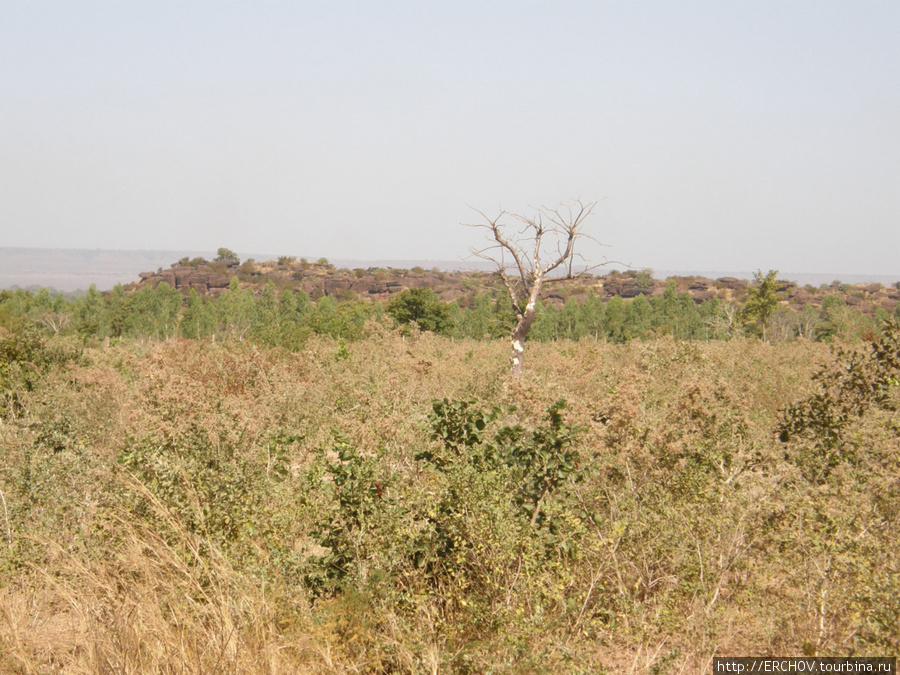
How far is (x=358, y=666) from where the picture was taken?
3.17 meters

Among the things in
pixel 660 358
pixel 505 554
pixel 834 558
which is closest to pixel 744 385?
pixel 660 358

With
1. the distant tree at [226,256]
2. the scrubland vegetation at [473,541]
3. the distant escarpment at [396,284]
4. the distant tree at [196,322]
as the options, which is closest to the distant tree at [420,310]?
the distant tree at [196,322]

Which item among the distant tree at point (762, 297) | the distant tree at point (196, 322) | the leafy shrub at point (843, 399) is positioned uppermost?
the distant tree at point (762, 297)

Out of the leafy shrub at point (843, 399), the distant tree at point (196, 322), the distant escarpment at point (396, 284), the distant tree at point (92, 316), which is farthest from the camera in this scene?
the distant escarpment at point (396, 284)

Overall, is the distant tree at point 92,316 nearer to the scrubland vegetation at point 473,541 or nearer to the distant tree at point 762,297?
the distant tree at point 762,297

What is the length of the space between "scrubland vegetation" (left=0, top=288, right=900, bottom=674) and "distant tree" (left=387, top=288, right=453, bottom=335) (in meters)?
27.3

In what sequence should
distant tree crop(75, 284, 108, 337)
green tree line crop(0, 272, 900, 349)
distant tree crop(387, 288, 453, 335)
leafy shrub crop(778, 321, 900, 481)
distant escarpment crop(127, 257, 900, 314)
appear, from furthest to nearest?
distant escarpment crop(127, 257, 900, 314) < distant tree crop(75, 284, 108, 337) < green tree line crop(0, 272, 900, 349) < distant tree crop(387, 288, 453, 335) < leafy shrub crop(778, 321, 900, 481)

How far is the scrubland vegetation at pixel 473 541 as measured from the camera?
→ 3.25m

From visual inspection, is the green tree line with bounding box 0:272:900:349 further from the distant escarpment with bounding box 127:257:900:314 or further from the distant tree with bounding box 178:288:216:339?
the distant escarpment with bounding box 127:257:900:314

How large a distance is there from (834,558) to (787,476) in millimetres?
846

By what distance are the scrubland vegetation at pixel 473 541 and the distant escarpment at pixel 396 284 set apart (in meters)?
75.8

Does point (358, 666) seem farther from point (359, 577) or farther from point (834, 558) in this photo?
point (834, 558)

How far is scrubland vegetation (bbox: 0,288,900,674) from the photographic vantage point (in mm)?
3246

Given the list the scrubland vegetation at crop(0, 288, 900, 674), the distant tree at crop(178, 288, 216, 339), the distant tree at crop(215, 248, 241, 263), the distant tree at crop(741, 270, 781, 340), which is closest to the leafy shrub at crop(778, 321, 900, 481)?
the scrubland vegetation at crop(0, 288, 900, 674)
